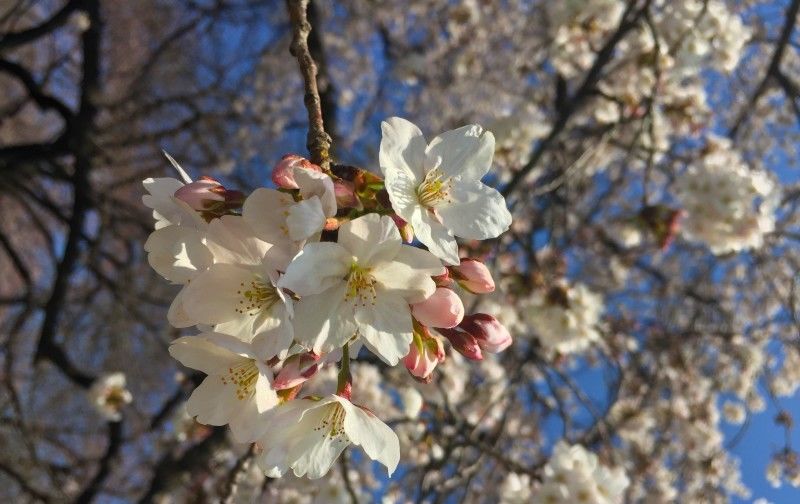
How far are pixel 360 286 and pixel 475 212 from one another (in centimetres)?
19

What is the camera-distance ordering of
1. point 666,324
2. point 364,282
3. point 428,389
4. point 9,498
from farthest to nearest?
point 9,498, point 666,324, point 428,389, point 364,282

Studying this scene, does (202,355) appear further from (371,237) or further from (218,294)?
(371,237)

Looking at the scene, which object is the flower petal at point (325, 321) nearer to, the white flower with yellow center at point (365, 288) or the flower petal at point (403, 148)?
the white flower with yellow center at point (365, 288)

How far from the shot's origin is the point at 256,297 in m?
0.80

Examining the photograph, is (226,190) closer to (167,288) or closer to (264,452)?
(264,452)

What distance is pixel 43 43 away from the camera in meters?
6.37

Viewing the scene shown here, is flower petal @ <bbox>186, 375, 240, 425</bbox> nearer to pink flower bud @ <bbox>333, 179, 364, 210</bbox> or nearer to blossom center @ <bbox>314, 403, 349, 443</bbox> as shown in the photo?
blossom center @ <bbox>314, 403, 349, 443</bbox>

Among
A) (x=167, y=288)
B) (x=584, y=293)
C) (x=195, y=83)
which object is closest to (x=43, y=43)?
(x=195, y=83)

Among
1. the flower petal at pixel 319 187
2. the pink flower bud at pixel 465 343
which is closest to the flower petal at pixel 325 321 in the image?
the flower petal at pixel 319 187

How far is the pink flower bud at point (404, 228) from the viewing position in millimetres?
824

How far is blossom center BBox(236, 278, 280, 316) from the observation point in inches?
31.3

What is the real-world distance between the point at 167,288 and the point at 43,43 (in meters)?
2.72

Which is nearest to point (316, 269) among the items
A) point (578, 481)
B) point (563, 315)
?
point (578, 481)

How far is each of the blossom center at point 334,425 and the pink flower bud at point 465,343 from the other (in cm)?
19
